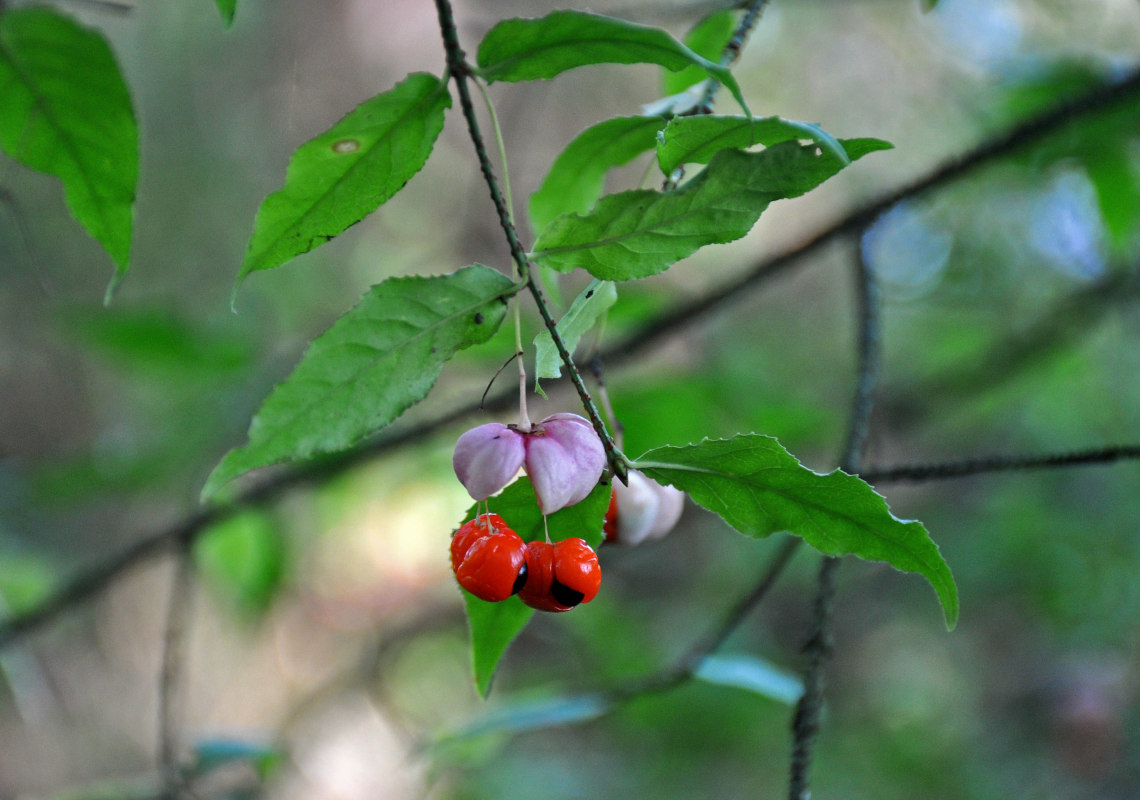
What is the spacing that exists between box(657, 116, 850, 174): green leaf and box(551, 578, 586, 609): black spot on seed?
247 millimetres

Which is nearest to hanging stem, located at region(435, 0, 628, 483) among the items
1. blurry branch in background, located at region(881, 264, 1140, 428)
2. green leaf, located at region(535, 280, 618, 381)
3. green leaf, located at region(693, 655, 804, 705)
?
green leaf, located at region(535, 280, 618, 381)

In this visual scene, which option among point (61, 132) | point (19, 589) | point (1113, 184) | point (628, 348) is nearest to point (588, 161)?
point (61, 132)

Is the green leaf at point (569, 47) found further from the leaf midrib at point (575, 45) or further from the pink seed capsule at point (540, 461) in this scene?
the pink seed capsule at point (540, 461)

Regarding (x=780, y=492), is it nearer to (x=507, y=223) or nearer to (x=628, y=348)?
(x=507, y=223)

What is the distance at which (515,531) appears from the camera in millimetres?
555

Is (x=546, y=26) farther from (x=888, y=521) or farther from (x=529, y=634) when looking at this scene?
(x=529, y=634)

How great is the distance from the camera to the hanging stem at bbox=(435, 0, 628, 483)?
44cm

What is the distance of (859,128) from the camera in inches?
152

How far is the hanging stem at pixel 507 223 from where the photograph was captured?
1.43 ft

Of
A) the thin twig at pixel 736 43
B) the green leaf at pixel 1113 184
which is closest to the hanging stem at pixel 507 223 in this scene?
the thin twig at pixel 736 43

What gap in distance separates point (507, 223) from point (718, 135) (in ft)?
0.41

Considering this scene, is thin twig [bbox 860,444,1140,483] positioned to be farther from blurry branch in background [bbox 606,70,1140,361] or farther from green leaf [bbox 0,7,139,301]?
green leaf [bbox 0,7,139,301]

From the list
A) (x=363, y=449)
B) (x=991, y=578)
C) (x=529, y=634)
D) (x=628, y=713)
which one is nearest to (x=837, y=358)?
(x=991, y=578)

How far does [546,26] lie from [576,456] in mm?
235
